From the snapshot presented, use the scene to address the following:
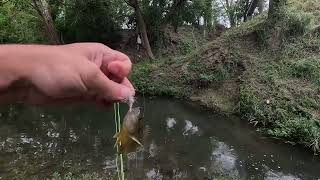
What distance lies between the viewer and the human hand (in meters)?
0.63

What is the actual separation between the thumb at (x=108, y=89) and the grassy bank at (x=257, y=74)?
752 centimetres

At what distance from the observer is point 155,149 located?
7391mm

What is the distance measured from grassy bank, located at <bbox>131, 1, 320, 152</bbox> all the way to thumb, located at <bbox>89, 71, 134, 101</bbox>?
24.7 ft

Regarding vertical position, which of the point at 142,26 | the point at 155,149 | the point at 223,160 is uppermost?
the point at 142,26

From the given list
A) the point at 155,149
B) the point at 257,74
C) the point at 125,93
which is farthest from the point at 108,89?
the point at 257,74

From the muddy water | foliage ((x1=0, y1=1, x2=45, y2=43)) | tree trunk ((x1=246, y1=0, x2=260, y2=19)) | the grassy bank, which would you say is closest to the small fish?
the muddy water

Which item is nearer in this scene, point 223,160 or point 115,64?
point 115,64

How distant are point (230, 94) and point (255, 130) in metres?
→ 1.73

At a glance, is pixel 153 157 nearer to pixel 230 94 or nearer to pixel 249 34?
pixel 230 94

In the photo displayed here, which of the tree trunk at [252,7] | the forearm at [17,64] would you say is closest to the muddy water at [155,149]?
the forearm at [17,64]

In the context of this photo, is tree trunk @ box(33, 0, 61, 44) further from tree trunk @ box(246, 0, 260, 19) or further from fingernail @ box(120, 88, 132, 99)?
fingernail @ box(120, 88, 132, 99)

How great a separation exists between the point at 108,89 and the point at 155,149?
6.71m

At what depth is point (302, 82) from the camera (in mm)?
9383

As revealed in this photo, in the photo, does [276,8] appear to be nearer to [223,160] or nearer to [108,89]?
[223,160]
